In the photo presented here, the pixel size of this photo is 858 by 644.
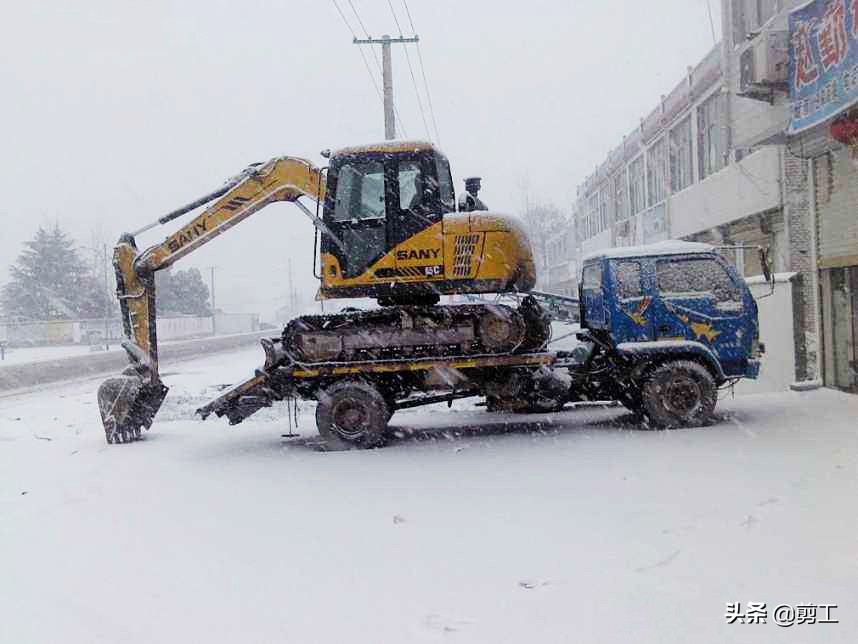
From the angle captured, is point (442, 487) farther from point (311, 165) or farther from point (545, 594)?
point (311, 165)

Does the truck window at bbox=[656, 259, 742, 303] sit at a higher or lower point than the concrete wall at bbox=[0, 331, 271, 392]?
higher

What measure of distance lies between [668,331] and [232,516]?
572cm

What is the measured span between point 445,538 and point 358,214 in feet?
16.1

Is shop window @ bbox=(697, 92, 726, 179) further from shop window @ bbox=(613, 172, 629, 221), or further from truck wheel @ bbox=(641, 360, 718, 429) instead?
shop window @ bbox=(613, 172, 629, 221)

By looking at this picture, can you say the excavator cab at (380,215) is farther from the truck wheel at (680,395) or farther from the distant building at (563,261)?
the distant building at (563,261)

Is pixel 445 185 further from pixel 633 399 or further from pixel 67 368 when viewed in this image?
pixel 67 368

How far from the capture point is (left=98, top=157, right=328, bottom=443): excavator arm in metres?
9.44

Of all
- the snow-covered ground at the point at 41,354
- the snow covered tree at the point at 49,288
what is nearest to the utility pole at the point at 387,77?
the snow-covered ground at the point at 41,354

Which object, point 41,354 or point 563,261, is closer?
point 41,354

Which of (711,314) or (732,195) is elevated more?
(732,195)

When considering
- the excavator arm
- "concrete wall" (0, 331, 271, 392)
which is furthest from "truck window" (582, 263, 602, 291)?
"concrete wall" (0, 331, 271, 392)

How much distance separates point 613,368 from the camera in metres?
9.20

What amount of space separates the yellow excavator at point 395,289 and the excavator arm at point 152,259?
68 centimetres

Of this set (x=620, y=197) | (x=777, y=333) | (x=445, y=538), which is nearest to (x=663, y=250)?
(x=777, y=333)
